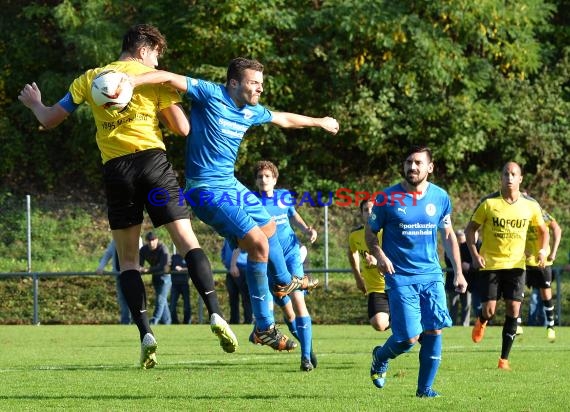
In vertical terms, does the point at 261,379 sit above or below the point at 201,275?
below

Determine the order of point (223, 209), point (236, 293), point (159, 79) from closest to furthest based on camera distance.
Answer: point (159, 79)
point (223, 209)
point (236, 293)

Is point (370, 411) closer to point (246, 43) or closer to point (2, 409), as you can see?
point (2, 409)

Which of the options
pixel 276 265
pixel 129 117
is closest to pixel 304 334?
Result: pixel 276 265

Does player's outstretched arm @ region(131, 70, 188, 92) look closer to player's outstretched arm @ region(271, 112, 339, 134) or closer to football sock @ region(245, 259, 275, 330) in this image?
player's outstretched arm @ region(271, 112, 339, 134)

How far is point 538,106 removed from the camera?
103ft

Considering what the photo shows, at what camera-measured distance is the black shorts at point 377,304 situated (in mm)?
13749

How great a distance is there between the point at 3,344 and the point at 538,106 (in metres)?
19.2

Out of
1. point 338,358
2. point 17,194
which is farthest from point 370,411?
point 17,194

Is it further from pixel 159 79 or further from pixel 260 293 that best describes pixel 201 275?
pixel 159 79

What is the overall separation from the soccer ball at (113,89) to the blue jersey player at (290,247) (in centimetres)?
314

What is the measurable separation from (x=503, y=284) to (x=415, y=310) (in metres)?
4.23

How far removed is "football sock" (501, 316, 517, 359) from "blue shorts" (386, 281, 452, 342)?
2.97 meters

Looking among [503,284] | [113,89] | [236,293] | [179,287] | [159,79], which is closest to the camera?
[113,89]

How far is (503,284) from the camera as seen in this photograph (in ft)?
42.9
